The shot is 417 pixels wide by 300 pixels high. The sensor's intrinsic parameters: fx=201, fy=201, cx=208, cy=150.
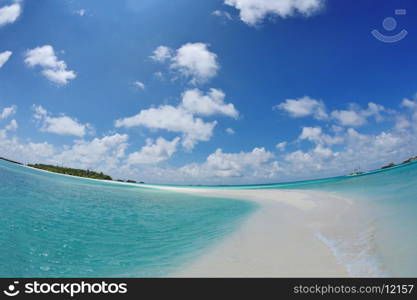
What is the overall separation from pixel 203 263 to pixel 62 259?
12.2 feet

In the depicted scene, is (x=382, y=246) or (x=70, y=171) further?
(x=70, y=171)

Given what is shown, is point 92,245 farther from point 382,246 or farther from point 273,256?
point 382,246

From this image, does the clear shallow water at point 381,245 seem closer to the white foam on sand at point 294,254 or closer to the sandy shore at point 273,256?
the white foam on sand at point 294,254

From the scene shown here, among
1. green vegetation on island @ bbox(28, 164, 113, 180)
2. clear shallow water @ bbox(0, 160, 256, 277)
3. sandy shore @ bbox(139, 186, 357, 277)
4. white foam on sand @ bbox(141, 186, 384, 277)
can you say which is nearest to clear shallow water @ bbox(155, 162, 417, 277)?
white foam on sand @ bbox(141, 186, 384, 277)

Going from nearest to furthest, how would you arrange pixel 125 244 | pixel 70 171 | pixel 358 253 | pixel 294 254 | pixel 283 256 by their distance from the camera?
pixel 358 253 → pixel 283 256 → pixel 294 254 → pixel 125 244 → pixel 70 171

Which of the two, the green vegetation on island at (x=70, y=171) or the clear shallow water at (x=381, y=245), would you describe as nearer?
the clear shallow water at (x=381, y=245)

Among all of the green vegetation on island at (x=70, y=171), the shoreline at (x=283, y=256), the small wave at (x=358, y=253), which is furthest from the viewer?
the green vegetation on island at (x=70, y=171)

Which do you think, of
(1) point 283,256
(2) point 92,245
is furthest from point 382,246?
(2) point 92,245

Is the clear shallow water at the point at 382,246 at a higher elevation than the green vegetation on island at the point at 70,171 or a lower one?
lower

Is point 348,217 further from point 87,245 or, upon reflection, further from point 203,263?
point 87,245

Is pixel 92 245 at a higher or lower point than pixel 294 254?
lower

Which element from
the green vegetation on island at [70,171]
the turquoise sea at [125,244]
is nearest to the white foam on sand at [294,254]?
the turquoise sea at [125,244]

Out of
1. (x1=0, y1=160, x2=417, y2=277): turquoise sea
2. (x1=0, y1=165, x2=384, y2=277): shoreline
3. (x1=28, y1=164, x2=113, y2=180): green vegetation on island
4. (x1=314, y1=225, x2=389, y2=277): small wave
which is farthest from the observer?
(x1=28, y1=164, x2=113, y2=180): green vegetation on island

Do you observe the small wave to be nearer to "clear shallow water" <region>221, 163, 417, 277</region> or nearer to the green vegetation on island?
"clear shallow water" <region>221, 163, 417, 277</region>
